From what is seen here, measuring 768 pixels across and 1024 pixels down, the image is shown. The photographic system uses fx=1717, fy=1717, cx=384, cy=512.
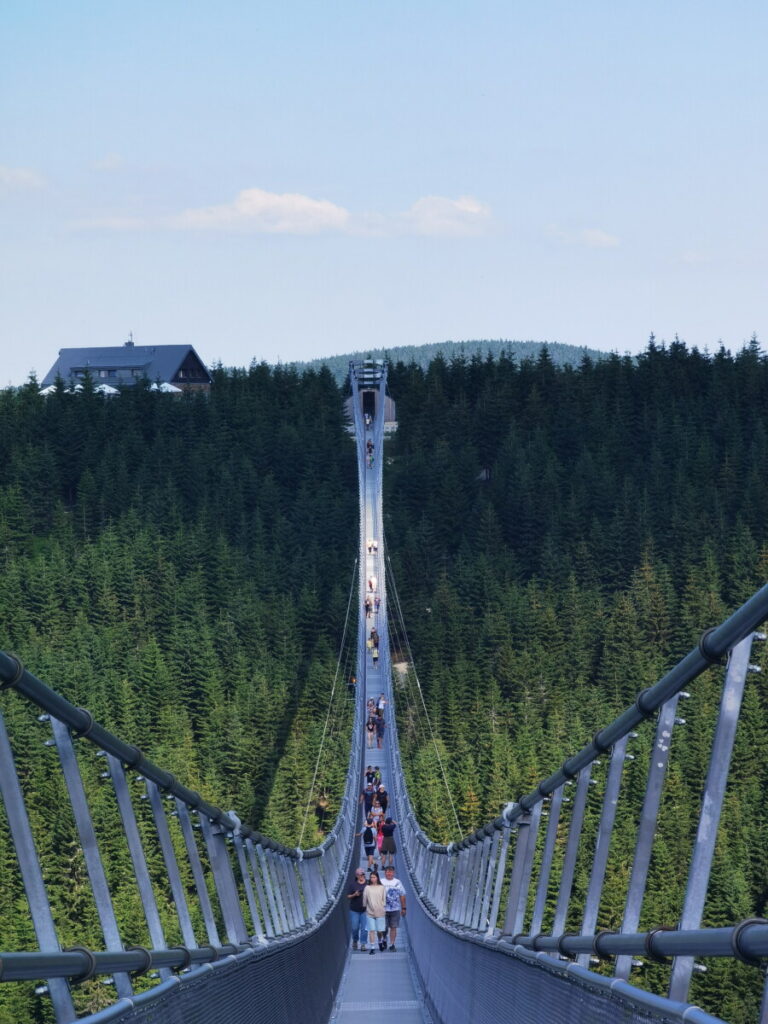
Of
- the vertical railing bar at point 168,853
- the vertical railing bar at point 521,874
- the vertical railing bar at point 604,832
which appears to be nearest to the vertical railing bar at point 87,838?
the vertical railing bar at point 168,853

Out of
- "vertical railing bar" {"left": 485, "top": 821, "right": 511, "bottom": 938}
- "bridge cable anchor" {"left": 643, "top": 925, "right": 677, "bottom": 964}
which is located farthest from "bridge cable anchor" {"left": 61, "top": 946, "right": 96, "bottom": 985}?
"vertical railing bar" {"left": 485, "top": 821, "right": 511, "bottom": 938}

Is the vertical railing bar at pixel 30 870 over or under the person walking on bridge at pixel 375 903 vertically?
over

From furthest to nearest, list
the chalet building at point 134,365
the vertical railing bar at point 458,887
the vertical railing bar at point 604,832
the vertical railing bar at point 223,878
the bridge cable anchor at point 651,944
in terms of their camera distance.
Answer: the chalet building at point 134,365 → the vertical railing bar at point 458,887 → the vertical railing bar at point 223,878 → the vertical railing bar at point 604,832 → the bridge cable anchor at point 651,944

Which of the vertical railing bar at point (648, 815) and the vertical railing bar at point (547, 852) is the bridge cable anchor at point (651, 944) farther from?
the vertical railing bar at point (547, 852)

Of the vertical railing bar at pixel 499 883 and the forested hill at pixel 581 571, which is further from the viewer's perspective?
the forested hill at pixel 581 571

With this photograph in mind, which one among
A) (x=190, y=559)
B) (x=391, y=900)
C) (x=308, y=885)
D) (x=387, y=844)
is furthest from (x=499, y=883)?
(x=190, y=559)

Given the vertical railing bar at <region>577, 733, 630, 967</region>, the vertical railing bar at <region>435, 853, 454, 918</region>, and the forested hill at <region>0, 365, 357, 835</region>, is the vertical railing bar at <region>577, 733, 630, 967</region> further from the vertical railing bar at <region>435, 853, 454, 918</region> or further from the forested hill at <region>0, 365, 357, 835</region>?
the forested hill at <region>0, 365, 357, 835</region>

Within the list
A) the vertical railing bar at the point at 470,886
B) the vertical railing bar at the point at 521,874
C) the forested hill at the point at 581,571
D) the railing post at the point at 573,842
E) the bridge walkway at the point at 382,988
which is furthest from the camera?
the forested hill at the point at 581,571
